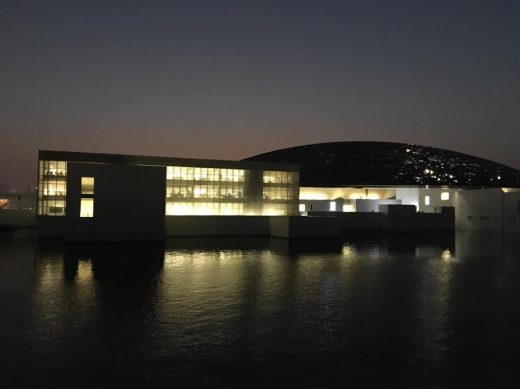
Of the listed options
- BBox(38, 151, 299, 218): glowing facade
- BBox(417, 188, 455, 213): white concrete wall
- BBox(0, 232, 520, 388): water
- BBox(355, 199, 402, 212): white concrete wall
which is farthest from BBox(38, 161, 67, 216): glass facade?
BBox(417, 188, 455, 213): white concrete wall

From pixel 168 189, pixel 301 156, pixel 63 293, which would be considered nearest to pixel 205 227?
pixel 168 189

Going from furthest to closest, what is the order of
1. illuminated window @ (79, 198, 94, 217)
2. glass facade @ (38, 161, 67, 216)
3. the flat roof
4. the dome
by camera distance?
the dome
the flat roof
glass facade @ (38, 161, 67, 216)
illuminated window @ (79, 198, 94, 217)

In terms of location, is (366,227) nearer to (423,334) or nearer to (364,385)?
(423,334)

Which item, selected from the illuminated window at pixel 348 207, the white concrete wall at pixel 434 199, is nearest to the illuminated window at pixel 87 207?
the illuminated window at pixel 348 207

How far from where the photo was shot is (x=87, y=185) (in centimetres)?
2838

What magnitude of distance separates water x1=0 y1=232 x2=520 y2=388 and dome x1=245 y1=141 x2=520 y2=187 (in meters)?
39.4

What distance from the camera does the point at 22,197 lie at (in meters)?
55.3

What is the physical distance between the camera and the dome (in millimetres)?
56281

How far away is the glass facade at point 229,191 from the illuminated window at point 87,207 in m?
9.89

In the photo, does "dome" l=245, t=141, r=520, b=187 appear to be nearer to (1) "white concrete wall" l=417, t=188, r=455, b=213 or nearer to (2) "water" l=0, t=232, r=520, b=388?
(1) "white concrete wall" l=417, t=188, r=455, b=213

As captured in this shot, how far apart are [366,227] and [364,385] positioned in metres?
39.1

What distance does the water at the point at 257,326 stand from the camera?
6.44m

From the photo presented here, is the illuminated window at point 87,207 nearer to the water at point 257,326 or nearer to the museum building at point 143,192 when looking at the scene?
the museum building at point 143,192

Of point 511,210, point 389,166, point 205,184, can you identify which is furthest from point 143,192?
point 389,166
